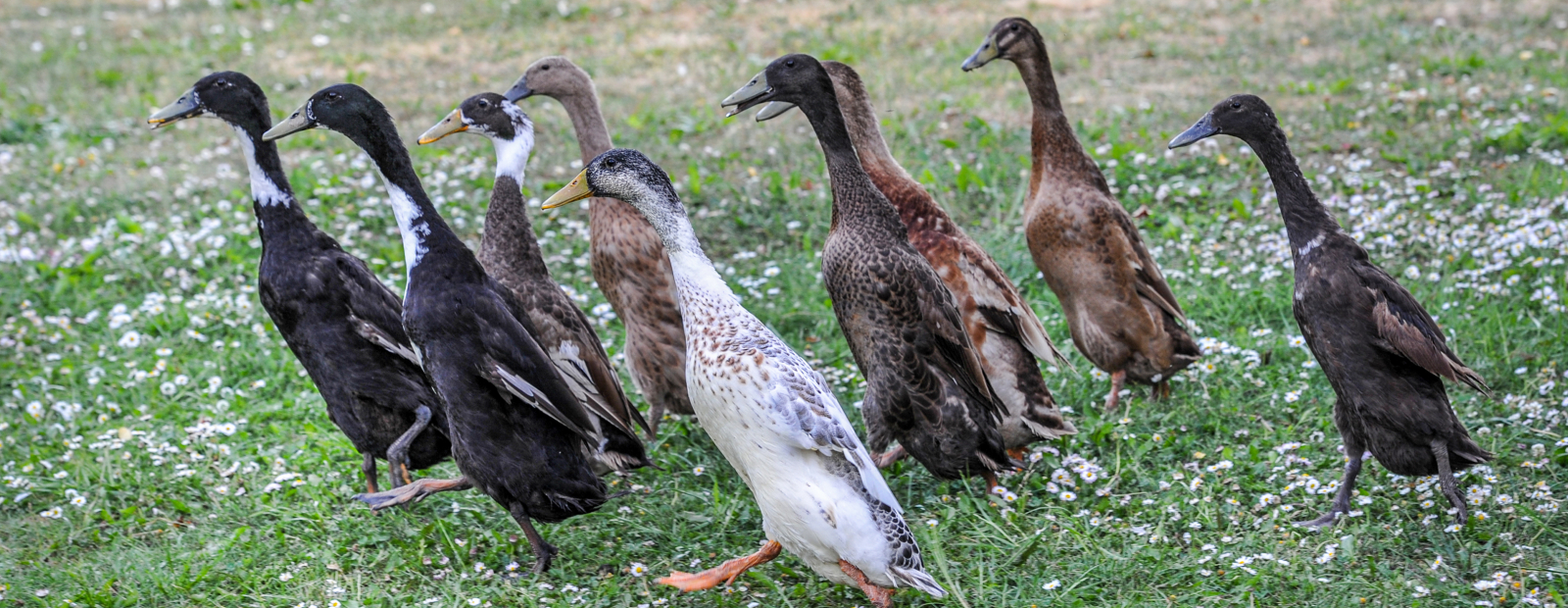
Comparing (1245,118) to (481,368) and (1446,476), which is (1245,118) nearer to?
(1446,476)

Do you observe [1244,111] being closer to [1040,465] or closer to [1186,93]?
[1040,465]

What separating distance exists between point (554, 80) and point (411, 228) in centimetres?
168

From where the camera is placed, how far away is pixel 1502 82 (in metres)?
8.02

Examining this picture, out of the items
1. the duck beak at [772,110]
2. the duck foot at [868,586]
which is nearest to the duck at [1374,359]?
the duck foot at [868,586]

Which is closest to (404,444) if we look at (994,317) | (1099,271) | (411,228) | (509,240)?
(411,228)

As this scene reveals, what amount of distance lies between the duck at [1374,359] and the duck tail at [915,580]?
4.51ft

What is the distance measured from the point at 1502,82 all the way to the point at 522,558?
7.02 m

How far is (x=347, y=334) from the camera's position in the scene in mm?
4516

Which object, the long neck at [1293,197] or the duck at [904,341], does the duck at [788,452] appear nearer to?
the duck at [904,341]

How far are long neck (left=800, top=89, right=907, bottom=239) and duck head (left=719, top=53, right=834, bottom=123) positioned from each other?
4 cm

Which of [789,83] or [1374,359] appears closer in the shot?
[1374,359]

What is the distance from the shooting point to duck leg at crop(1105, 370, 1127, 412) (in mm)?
5266

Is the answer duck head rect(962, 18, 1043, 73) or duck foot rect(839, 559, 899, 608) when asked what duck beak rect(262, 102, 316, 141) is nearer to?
duck foot rect(839, 559, 899, 608)

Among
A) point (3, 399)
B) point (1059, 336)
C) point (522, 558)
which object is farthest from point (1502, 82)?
point (3, 399)
